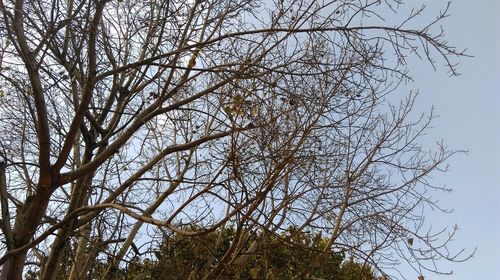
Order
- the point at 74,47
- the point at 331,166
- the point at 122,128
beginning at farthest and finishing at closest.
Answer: the point at 331,166
the point at 122,128
the point at 74,47

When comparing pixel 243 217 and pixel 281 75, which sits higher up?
pixel 281 75

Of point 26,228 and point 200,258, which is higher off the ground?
point 200,258

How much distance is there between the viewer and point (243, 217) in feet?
9.69

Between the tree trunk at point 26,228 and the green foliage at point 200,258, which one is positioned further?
the green foliage at point 200,258

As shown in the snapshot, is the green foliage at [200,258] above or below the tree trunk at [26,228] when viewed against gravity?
above

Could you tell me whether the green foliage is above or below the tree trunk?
above

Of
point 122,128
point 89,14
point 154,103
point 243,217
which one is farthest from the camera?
point 122,128

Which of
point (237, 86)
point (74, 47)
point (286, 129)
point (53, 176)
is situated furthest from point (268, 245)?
point (74, 47)

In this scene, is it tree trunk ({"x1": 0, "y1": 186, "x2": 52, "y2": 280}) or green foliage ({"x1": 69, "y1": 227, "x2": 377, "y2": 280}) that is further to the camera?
green foliage ({"x1": 69, "y1": 227, "x2": 377, "y2": 280})

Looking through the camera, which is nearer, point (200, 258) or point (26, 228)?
point (26, 228)

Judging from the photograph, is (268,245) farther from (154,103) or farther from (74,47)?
(74,47)

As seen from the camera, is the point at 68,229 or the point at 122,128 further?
the point at 122,128

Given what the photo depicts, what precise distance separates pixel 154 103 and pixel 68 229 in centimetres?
115

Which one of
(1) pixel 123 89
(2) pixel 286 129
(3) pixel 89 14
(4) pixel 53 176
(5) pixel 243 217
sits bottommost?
(5) pixel 243 217
